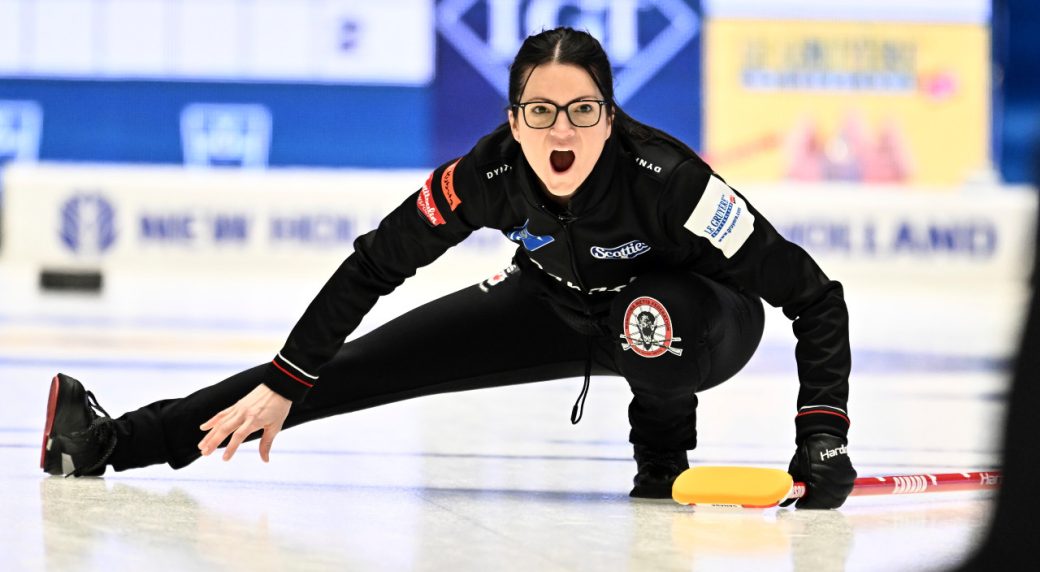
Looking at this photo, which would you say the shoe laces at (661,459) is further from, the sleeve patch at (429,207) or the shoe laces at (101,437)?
the shoe laces at (101,437)

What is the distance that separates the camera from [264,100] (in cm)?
1230

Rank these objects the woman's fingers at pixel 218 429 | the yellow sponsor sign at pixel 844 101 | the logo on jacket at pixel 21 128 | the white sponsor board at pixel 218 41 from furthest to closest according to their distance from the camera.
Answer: the yellow sponsor sign at pixel 844 101 < the white sponsor board at pixel 218 41 < the logo on jacket at pixel 21 128 < the woman's fingers at pixel 218 429

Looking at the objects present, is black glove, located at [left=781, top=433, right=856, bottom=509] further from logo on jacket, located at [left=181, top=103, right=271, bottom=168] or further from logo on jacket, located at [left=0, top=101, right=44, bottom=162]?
logo on jacket, located at [left=0, top=101, right=44, bottom=162]

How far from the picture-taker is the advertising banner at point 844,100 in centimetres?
1240

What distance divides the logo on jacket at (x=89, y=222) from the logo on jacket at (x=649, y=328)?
28.2 ft

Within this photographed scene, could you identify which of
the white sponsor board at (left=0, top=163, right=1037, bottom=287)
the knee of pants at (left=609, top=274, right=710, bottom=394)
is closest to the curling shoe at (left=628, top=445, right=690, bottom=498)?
the knee of pants at (left=609, top=274, right=710, bottom=394)

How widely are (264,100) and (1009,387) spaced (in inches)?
468

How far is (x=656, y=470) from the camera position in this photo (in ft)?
Result: 8.85

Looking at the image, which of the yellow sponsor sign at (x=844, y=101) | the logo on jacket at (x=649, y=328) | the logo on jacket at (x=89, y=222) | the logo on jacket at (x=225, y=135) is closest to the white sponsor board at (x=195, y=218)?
the logo on jacket at (x=89, y=222)

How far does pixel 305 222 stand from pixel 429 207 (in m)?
8.23

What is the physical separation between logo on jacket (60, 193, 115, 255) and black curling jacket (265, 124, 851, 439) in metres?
8.29

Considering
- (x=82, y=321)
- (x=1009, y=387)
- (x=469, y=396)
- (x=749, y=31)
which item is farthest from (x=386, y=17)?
(x=1009, y=387)

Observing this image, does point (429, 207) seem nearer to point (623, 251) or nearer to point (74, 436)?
point (623, 251)

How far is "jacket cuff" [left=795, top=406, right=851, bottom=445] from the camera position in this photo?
245 cm
